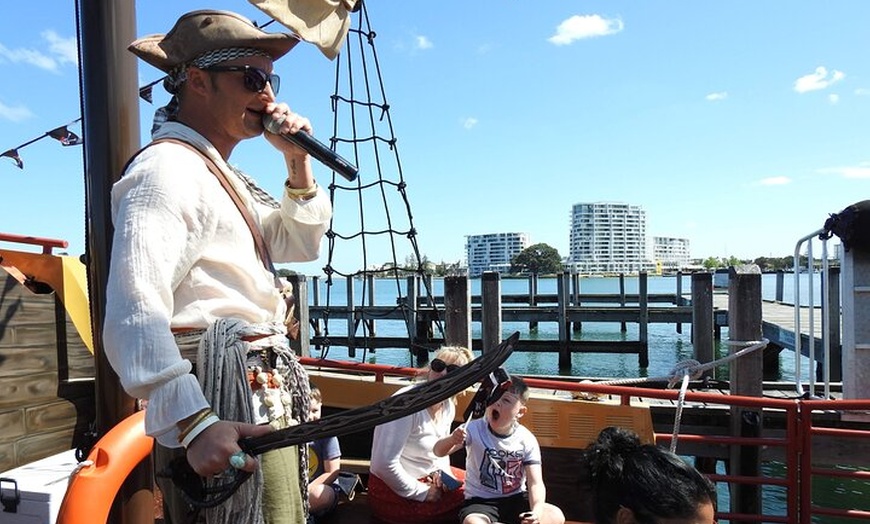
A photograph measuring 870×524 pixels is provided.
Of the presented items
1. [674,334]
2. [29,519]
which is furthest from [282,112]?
[674,334]

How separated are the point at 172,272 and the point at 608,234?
105 m

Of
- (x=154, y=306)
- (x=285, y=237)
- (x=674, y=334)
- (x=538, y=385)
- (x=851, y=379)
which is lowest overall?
(x=674, y=334)

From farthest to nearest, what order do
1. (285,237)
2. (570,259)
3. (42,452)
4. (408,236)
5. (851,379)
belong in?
1. (570,259)
2. (851,379)
3. (408,236)
4. (42,452)
5. (285,237)

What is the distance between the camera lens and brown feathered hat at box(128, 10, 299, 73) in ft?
4.37

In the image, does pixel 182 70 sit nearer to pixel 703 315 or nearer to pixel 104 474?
pixel 104 474

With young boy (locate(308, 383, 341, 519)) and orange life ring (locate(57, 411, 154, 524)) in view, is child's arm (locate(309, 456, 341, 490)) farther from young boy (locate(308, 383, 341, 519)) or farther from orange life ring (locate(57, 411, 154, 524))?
orange life ring (locate(57, 411, 154, 524))

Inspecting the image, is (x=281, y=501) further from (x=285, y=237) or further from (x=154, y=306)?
(x=285, y=237)

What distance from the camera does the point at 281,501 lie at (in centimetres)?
132

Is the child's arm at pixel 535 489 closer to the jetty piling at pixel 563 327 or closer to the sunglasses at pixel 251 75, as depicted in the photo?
the sunglasses at pixel 251 75

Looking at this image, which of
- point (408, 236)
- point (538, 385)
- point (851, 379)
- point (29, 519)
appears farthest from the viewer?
point (851, 379)

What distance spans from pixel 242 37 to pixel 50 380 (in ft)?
7.02

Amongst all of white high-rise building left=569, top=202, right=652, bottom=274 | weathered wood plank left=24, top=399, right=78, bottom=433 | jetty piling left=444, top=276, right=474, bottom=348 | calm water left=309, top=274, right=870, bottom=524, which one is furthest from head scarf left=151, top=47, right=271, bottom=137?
white high-rise building left=569, top=202, right=652, bottom=274

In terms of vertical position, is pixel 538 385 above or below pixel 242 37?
below

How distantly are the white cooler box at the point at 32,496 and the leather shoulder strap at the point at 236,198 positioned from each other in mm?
Answer: 1149
